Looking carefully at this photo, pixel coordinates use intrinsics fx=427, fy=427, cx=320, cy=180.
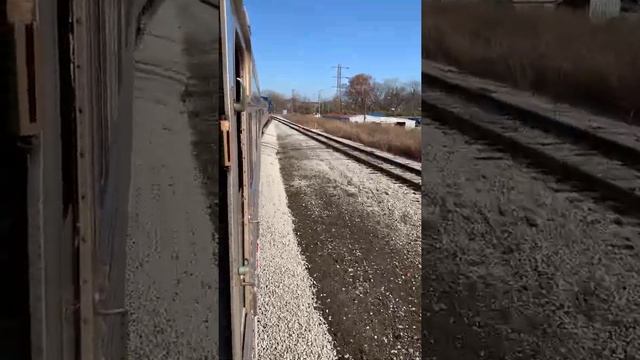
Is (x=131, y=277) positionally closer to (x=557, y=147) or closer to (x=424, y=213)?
(x=424, y=213)

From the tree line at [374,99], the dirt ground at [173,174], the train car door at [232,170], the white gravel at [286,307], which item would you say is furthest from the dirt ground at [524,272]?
the tree line at [374,99]

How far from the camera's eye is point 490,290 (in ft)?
14.1

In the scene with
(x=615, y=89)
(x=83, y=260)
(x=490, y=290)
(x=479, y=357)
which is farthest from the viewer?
(x=615, y=89)

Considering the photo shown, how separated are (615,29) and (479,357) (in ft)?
23.8

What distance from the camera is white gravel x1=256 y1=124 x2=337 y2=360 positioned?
339 centimetres

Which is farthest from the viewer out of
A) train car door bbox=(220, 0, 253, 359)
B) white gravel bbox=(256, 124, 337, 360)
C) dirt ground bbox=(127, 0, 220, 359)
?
white gravel bbox=(256, 124, 337, 360)

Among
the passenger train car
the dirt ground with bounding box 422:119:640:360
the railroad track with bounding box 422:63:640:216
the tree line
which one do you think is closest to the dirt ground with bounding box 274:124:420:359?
the dirt ground with bounding box 422:119:640:360

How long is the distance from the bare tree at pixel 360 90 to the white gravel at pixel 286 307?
5941cm

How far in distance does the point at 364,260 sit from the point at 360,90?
64946mm

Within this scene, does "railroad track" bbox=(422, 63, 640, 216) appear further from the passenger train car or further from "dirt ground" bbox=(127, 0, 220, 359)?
the passenger train car

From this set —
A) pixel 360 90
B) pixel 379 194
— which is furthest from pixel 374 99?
pixel 379 194

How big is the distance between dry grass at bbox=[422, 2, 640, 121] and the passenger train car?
7.68 meters

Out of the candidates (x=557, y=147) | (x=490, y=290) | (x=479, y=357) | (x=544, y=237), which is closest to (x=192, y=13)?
(x=479, y=357)

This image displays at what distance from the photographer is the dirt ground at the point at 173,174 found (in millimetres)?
1032
